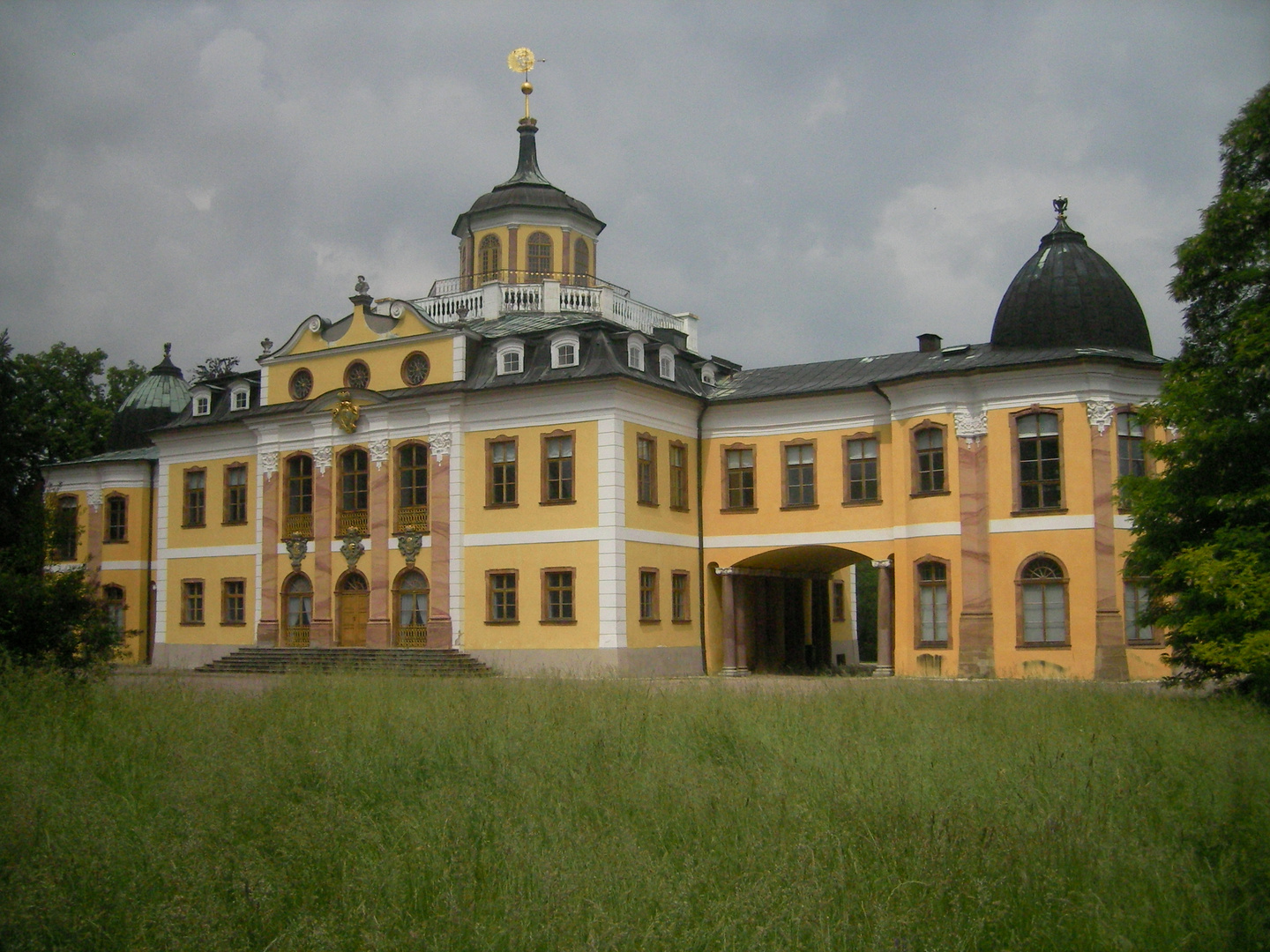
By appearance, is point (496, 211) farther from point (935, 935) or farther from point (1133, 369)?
point (935, 935)

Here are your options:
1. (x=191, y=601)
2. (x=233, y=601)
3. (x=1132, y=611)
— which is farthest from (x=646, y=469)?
(x=191, y=601)

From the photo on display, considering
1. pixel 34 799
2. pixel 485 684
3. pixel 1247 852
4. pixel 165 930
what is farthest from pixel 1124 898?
pixel 485 684

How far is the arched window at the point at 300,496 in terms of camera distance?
36.9m

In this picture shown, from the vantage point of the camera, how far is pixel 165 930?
7.07m

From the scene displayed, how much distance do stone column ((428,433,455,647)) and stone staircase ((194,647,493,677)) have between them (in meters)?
0.78

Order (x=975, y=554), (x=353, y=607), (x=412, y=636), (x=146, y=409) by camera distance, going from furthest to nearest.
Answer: (x=146, y=409)
(x=353, y=607)
(x=412, y=636)
(x=975, y=554)

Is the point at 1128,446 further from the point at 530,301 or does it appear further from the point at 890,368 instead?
the point at 530,301

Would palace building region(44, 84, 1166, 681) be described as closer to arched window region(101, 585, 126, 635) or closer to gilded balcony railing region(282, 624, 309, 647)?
gilded balcony railing region(282, 624, 309, 647)

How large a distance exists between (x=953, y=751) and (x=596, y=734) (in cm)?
356

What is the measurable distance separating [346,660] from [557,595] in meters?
5.58

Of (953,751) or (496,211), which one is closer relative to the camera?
(953,751)

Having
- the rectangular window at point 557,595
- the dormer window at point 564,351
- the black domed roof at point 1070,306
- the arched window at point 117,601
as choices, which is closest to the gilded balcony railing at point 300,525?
the rectangular window at point 557,595

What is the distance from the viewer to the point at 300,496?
123ft

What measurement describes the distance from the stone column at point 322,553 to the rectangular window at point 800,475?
1275cm
